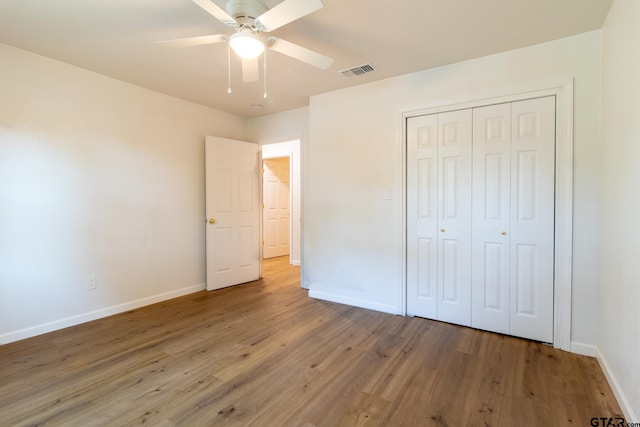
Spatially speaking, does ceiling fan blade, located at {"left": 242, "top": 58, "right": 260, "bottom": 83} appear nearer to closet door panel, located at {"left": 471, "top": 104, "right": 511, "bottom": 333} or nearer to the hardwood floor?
closet door panel, located at {"left": 471, "top": 104, "right": 511, "bottom": 333}

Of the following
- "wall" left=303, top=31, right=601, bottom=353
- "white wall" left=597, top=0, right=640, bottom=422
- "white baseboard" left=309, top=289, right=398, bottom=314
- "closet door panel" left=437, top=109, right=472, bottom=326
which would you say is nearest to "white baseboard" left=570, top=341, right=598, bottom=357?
"wall" left=303, top=31, right=601, bottom=353

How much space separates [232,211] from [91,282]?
1776 mm

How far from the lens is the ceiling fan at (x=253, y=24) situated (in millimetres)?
1529

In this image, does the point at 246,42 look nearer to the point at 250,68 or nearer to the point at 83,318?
the point at 250,68

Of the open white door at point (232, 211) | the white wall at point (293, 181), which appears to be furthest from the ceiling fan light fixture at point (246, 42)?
the white wall at point (293, 181)

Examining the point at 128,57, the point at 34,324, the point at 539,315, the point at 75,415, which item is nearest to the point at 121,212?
the point at 34,324

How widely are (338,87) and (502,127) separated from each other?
1.73 m

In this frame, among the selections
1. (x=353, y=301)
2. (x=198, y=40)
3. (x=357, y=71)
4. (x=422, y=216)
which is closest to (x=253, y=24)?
(x=198, y=40)

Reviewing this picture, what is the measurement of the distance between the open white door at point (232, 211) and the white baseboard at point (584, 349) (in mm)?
3701

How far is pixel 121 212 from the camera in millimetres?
3213

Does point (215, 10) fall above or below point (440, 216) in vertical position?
above

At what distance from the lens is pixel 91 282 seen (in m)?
2.99

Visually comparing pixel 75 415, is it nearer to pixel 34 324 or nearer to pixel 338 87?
pixel 34 324

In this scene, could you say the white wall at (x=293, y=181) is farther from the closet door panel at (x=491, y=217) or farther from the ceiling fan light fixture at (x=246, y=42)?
the ceiling fan light fixture at (x=246, y=42)
